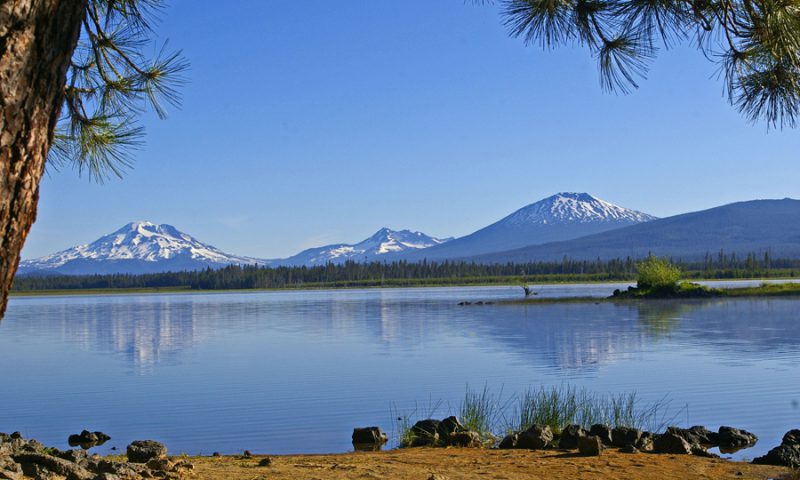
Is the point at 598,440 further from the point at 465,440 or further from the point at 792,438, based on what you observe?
the point at 792,438

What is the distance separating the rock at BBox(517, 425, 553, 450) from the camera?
8.99 meters

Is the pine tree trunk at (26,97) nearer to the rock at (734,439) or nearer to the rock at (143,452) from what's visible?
the rock at (143,452)

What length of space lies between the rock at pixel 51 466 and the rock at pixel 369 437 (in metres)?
4.48

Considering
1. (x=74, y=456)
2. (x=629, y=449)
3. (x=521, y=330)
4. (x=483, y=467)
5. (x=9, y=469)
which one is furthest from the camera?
(x=521, y=330)

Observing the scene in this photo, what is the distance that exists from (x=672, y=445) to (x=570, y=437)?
3.28ft

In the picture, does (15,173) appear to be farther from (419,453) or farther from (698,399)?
(698,399)

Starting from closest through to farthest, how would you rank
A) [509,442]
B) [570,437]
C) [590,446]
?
1. [590,446]
2. [570,437]
3. [509,442]

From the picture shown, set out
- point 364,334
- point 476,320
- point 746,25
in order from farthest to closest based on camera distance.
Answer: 1. point 476,320
2. point 364,334
3. point 746,25

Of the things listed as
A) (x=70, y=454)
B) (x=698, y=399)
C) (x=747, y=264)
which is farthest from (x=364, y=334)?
(x=747, y=264)

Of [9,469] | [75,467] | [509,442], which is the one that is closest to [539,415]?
[509,442]

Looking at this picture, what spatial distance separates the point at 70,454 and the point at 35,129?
4418 mm

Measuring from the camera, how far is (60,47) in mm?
3449

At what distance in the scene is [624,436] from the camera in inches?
358

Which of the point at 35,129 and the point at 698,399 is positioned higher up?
the point at 35,129
